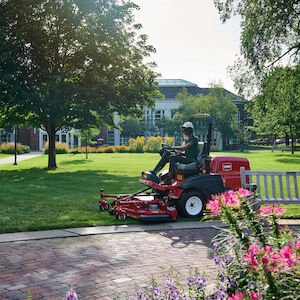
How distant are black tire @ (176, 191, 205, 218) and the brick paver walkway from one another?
1.34 meters

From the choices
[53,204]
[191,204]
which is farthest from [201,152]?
[53,204]

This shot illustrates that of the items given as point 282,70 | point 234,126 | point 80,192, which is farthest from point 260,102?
point 234,126

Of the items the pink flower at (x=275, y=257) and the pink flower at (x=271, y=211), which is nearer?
the pink flower at (x=275, y=257)

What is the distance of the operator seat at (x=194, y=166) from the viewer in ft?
30.8

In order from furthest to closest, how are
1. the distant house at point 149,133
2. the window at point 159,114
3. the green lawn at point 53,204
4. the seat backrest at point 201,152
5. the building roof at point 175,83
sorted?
1. the building roof at point 175,83
2. the window at point 159,114
3. the distant house at point 149,133
4. the seat backrest at point 201,152
5. the green lawn at point 53,204

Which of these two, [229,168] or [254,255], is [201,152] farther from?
[254,255]

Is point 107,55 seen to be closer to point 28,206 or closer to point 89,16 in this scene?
point 89,16

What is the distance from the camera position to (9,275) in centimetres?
538

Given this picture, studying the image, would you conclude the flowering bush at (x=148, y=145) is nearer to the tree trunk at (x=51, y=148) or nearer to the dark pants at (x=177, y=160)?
the tree trunk at (x=51, y=148)

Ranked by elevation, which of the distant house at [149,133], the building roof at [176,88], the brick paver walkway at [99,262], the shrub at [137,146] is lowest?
the brick paver walkway at [99,262]

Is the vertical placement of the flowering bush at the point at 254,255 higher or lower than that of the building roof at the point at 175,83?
lower

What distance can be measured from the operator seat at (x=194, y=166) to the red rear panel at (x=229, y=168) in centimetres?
46

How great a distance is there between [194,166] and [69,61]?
17222 millimetres

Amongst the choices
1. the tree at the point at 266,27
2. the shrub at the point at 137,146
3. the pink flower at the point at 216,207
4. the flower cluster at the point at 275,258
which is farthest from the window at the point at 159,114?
the flower cluster at the point at 275,258
